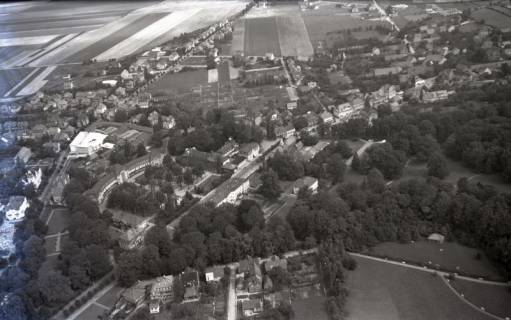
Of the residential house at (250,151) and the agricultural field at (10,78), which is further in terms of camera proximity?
the agricultural field at (10,78)

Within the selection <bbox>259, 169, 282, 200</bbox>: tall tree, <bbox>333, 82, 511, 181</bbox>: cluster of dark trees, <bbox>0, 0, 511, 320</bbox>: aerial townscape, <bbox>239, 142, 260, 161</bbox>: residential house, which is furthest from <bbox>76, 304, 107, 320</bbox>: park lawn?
<bbox>333, 82, 511, 181</bbox>: cluster of dark trees

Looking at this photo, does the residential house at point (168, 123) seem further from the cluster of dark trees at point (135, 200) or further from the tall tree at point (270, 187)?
the tall tree at point (270, 187)

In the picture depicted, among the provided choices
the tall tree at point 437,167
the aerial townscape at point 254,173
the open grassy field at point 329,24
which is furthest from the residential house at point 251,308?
the open grassy field at point 329,24

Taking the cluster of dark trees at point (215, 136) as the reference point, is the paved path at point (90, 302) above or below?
below

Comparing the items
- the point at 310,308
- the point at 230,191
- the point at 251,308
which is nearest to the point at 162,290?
the point at 251,308

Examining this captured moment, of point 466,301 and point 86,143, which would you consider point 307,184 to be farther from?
point 86,143
